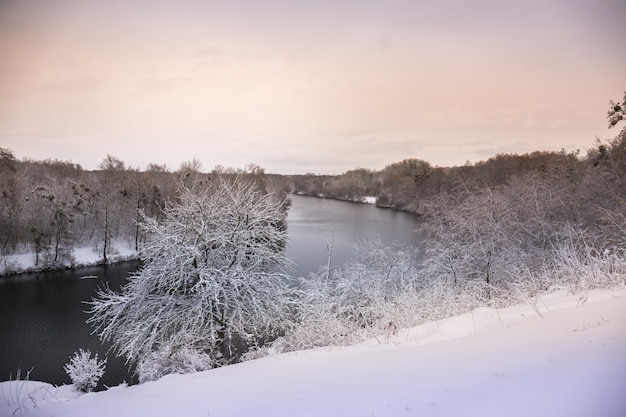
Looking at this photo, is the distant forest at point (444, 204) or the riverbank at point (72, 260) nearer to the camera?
the distant forest at point (444, 204)

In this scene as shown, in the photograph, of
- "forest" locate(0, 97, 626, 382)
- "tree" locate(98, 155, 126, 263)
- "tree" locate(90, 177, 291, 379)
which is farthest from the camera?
"tree" locate(98, 155, 126, 263)

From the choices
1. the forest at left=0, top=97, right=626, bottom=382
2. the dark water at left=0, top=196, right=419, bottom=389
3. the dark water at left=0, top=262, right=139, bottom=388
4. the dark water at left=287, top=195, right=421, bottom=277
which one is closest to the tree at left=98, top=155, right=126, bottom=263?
the forest at left=0, top=97, right=626, bottom=382

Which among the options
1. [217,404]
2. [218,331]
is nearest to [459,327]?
[217,404]

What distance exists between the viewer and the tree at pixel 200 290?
11.5 meters

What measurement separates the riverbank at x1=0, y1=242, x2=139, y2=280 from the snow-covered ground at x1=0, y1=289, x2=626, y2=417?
2954 cm

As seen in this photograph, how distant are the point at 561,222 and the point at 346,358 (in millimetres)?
18726

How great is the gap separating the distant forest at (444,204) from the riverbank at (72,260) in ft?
1.47

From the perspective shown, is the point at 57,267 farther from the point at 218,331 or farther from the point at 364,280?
the point at 364,280

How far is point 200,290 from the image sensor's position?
11656 mm

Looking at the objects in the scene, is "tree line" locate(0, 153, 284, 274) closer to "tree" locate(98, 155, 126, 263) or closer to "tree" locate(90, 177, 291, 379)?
"tree" locate(98, 155, 126, 263)

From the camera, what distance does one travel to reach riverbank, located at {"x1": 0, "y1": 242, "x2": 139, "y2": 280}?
2877 cm

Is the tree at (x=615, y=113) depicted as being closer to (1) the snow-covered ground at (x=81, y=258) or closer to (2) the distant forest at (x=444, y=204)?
(2) the distant forest at (x=444, y=204)

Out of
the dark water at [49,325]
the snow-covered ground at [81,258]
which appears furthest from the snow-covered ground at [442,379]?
the snow-covered ground at [81,258]

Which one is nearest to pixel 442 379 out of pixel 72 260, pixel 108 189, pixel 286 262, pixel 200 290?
pixel 200 290
